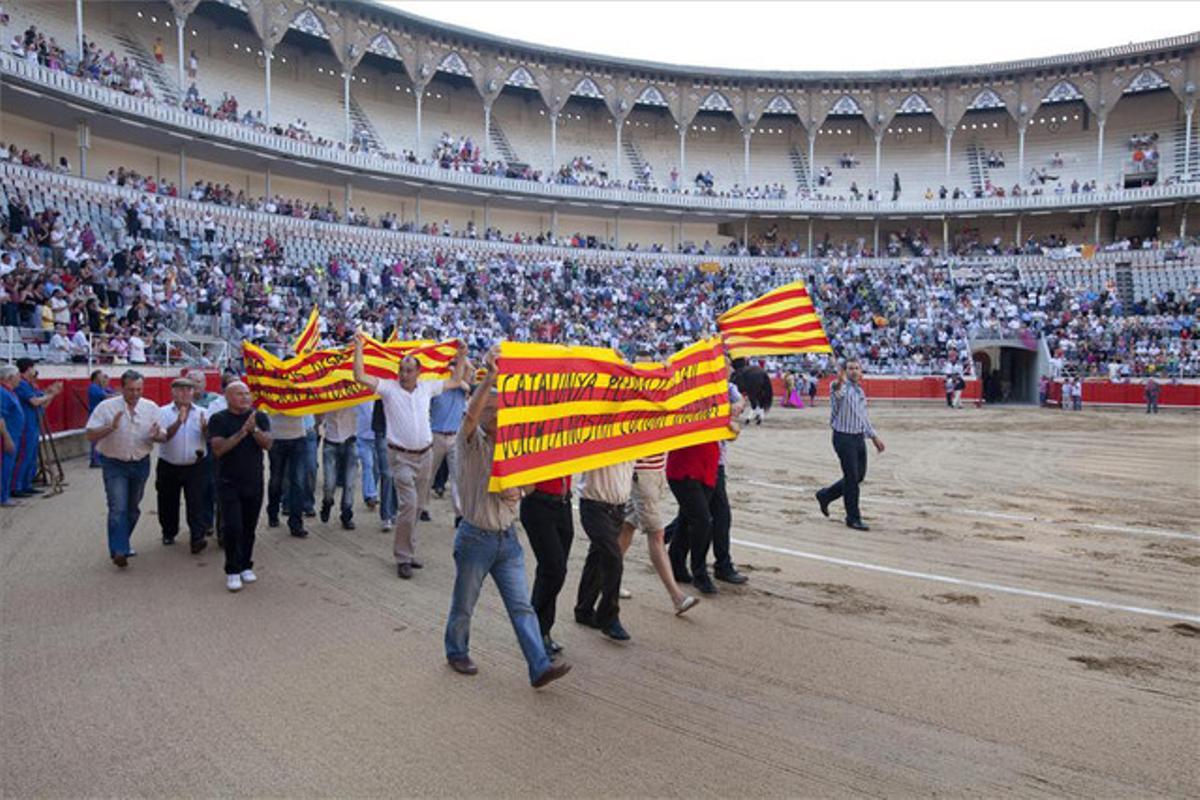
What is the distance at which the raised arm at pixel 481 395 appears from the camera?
14.7 ft

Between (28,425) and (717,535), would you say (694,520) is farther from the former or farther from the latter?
(28,425)

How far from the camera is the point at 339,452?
371 inches

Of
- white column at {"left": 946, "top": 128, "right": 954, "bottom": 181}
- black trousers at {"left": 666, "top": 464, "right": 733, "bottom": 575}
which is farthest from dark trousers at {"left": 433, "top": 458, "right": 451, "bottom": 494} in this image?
white column at {"left": 946, "top": 128, "right": 954, "bottom": 181}

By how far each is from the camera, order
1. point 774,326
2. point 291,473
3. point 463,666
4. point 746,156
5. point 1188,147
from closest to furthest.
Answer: point 463,666 → point 774,326 → point 291,473 → point 1188,147 → point 746,156

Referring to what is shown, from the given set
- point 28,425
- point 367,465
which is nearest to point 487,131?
point 28,425

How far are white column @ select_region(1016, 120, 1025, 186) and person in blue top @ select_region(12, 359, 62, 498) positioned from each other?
51538 millimetres

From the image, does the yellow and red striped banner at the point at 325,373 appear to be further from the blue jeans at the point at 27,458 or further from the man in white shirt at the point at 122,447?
the blue jeans at the point at 27,458

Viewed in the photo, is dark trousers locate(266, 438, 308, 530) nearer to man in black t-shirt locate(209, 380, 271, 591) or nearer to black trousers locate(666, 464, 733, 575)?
man in black t-shirt locate(209, 380, 271, 591)

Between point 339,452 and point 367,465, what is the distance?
0.44 meters

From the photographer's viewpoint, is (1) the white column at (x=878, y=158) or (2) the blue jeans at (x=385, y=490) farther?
(1) the white column at (x=878, y=158)

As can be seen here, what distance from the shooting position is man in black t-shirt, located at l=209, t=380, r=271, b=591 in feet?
21.3

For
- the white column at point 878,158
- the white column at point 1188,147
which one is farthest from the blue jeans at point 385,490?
the white column at point 1188,147

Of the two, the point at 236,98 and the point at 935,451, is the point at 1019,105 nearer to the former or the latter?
the point at 935,451

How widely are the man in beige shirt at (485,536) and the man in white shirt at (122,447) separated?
4161 millimetres
